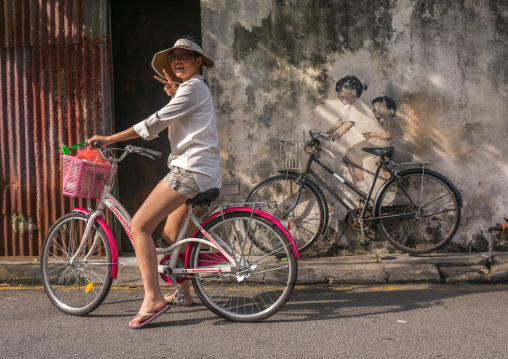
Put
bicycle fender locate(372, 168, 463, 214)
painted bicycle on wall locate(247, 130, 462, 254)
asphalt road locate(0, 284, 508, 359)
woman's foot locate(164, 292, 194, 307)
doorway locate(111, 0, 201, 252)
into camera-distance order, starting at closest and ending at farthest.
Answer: asphalt road locate(0, 284, 508, 359) < woman's foot locate(164, 292, 194, 307) < bicycle fender locate(372, 168, 463, 214) < painted bicycle on wall locate(247, 130, 462, 254) < doorway locate(111, 0, 201, 252)

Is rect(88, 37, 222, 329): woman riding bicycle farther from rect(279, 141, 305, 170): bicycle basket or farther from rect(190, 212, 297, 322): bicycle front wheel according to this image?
rect(279, 141, 305, 170): bicycle basket

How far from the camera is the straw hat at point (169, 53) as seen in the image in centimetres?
438

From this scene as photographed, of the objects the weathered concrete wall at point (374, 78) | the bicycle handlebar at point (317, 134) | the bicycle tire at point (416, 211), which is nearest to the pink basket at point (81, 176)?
the weathered concrete wall at point (374, 78)

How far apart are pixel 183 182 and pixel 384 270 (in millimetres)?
2711

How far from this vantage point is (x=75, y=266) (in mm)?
4777

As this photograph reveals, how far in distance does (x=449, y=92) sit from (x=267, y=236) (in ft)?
A: 11.3

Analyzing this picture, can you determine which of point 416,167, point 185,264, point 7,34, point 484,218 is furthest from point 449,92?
point 7,34

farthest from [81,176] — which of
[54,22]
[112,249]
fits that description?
[54,22]

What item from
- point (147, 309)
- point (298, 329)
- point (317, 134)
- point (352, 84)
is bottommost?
point (298, 329)

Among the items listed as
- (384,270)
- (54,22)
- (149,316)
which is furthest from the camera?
(54,22)

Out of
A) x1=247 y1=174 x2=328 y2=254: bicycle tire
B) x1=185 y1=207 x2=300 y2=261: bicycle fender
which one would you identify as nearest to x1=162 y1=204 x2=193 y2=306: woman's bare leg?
x1=185 y1=207 x2=300 y2=261: bicycle fender

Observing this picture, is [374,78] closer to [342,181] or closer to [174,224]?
[342,181]

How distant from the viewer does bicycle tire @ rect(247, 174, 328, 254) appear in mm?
6734

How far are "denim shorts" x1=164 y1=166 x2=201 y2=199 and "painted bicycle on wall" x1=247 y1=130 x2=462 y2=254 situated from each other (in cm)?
241
